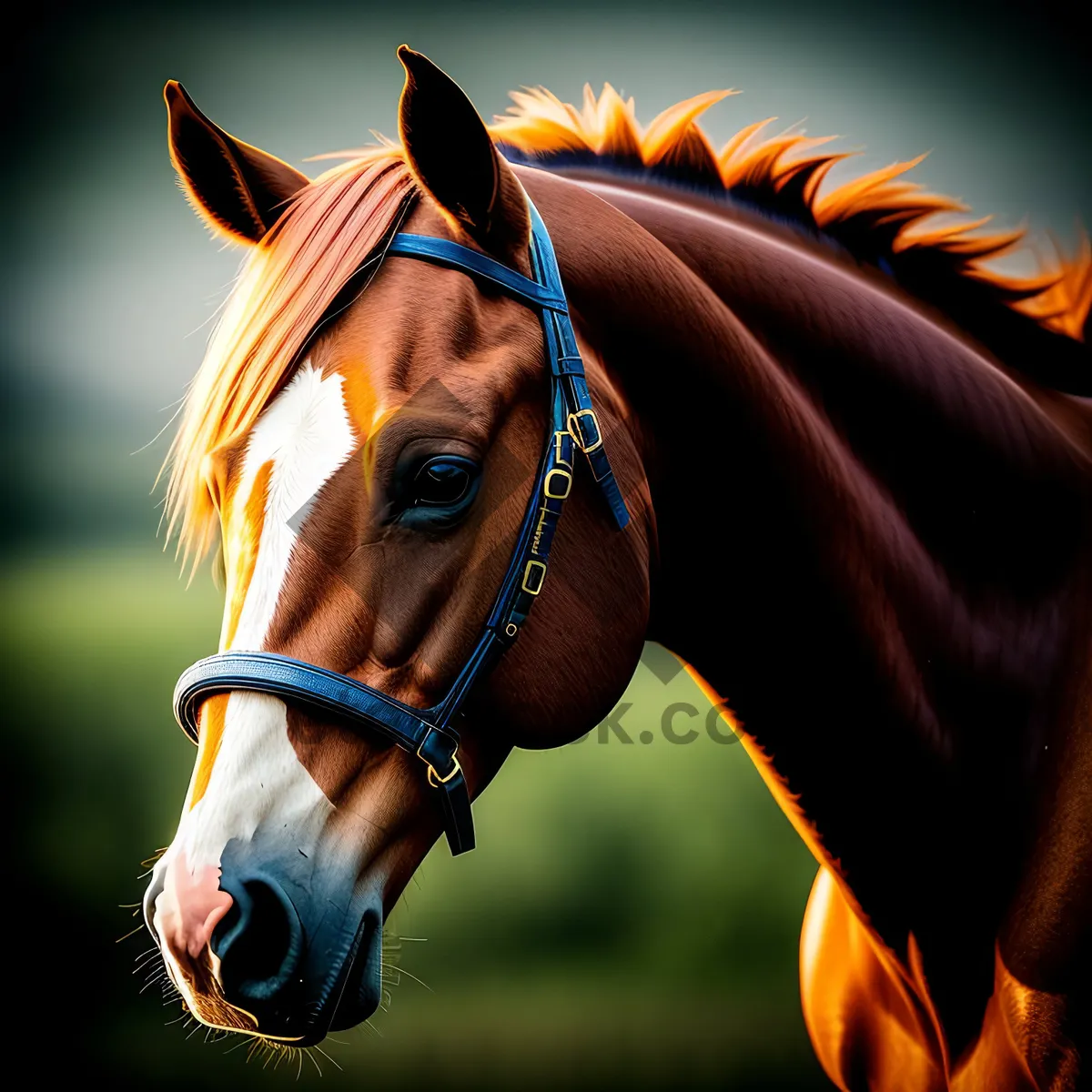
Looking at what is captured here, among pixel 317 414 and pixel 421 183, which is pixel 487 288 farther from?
pixel 317 414

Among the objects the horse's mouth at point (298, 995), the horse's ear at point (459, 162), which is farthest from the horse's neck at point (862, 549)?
the horse's mouth at point (298, 995)

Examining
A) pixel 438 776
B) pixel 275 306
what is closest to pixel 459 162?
pixel 275 306

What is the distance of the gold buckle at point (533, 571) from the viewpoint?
40.1 inches

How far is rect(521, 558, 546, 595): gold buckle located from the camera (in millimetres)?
1020

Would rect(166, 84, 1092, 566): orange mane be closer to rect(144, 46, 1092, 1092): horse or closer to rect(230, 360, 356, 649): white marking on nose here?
rect(144, 46, 1092, 1092): horse

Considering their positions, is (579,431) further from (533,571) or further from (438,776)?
(438,776)

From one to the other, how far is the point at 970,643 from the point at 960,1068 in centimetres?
61

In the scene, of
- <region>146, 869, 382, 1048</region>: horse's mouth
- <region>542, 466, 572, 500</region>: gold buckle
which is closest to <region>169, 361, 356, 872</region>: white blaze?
<region>146, 869, 382, 1048</region>: horse's mouth

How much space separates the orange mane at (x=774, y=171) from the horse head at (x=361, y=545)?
0.37 m

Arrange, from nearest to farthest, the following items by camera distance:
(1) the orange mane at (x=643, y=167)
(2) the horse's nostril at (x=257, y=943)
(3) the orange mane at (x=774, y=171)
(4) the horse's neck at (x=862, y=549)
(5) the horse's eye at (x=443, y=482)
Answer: (2) the horse's nostril at (x=257, y=943) → (5) the horse's eye at (x=443, y=482) → (1) the orange mane at (x=643, y=167) → (4) the horse's neck at (x=862, y=549) → (3) the orange mane at (x=774, y=171)

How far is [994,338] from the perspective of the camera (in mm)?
1437

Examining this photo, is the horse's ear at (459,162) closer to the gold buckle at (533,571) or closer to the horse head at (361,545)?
the horse head at (361,545)

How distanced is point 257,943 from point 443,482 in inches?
19.1

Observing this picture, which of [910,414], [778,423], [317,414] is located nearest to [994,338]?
[910,414]
